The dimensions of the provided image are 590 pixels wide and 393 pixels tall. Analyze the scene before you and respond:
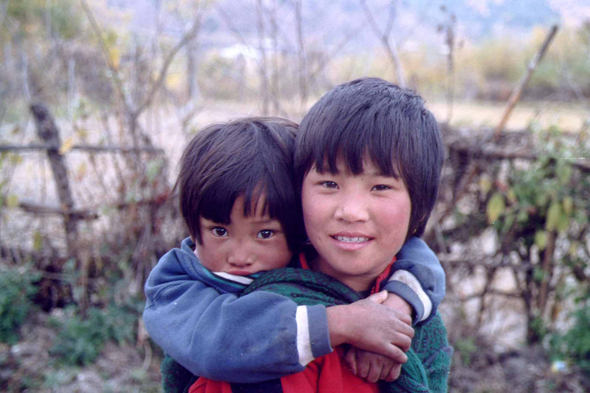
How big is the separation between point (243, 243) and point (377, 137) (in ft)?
1.46

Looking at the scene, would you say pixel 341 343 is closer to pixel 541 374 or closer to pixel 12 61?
pixel 541 374

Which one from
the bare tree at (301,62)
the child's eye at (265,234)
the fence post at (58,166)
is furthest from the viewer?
the bare tree at (301,62)

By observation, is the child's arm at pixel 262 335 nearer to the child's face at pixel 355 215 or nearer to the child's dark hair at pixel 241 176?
the child's face at pixel 355 215

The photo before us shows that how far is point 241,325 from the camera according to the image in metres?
1.12

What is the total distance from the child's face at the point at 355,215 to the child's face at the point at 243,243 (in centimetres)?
12

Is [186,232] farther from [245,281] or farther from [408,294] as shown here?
[408,294]

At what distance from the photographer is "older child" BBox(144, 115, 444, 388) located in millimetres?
1100

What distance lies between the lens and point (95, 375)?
3582mm

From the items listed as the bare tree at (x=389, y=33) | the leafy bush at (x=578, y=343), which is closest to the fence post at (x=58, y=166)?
the bare tree at (x=389, y=33)

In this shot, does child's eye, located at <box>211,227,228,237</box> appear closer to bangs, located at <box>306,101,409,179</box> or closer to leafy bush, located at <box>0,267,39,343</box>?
bangs, located at <box>306,101,409,179</box>

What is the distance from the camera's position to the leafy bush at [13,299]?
3.64 m

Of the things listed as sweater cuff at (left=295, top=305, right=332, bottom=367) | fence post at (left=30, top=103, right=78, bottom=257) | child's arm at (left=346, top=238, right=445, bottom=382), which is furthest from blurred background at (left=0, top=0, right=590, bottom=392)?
sweater cuff at (left=295, top=305, right=332, bottom=367)

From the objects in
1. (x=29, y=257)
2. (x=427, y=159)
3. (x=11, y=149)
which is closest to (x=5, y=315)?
(x=29, y=257)

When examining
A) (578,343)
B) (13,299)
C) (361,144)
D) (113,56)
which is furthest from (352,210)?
(13,299)
